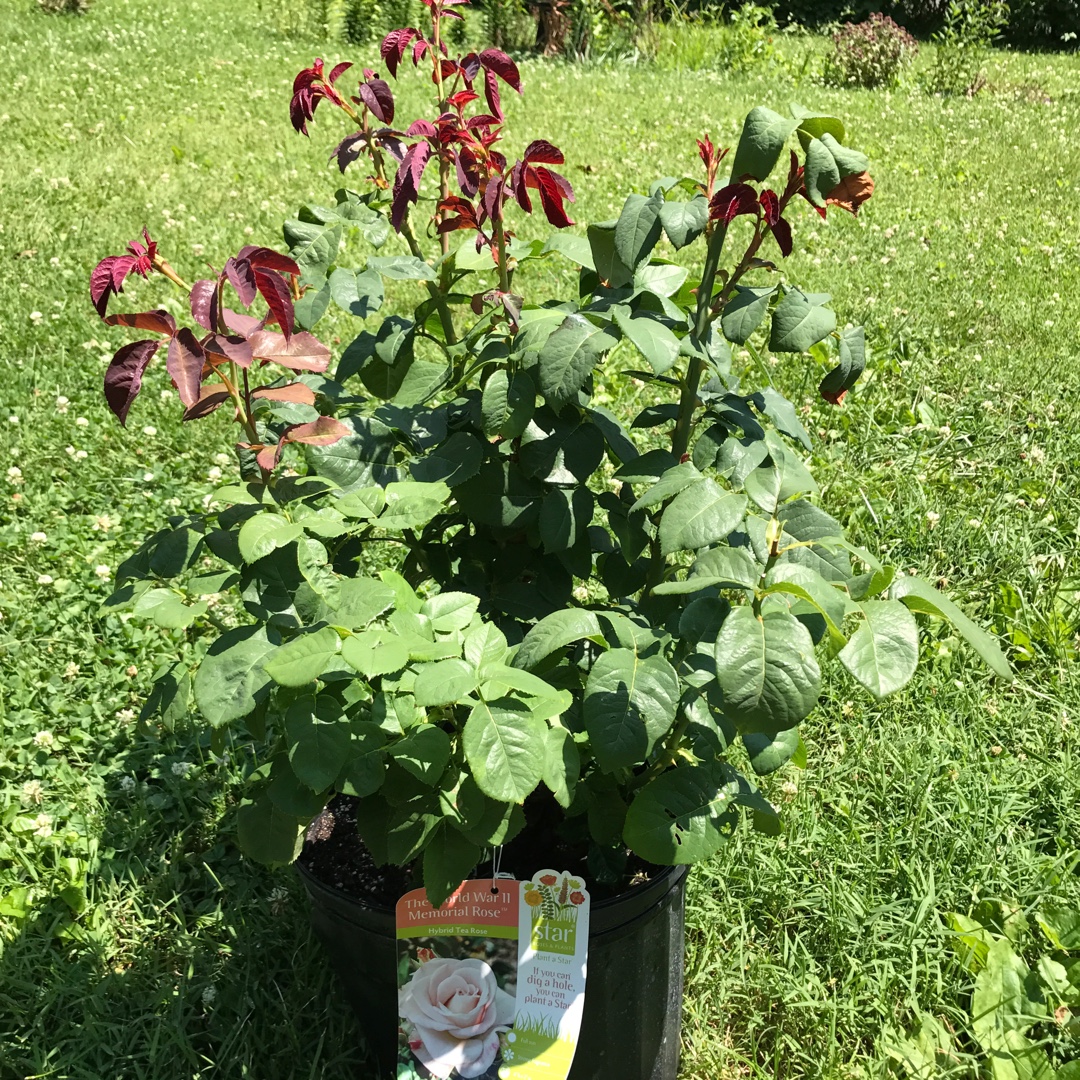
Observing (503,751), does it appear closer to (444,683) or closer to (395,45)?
(444,683)

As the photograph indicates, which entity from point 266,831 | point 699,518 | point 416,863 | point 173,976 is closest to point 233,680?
point 266,831

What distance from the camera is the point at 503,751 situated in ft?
3.47

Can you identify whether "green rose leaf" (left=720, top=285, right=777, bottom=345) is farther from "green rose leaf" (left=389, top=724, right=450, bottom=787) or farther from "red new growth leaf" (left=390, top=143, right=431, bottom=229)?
"green rose leaf" (left=389, top=724, right=450, bottom=787)

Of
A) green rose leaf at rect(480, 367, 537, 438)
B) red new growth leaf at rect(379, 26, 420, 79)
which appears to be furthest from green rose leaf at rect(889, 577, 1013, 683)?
red new growth leaf at rect(379, 26, 420, 79)

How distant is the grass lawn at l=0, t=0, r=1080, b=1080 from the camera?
68.4 inches

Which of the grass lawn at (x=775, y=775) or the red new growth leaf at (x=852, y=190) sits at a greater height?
the red new growth leaf at (x=852, y=190)

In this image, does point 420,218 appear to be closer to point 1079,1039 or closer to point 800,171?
point 800,171

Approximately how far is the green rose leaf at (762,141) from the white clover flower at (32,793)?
181 centimetres

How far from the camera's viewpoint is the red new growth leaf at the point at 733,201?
1188 mm

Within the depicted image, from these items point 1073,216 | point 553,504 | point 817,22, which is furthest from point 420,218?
point 817,22

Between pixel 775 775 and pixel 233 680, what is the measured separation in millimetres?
1381

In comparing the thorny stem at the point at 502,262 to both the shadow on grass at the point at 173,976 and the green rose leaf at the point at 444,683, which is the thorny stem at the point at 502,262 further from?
the shadow on grass at the point at 173,976

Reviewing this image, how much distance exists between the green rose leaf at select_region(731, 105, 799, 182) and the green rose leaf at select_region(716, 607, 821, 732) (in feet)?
1.65

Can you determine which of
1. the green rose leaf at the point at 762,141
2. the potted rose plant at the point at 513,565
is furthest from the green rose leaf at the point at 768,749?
the green rose leaf at the point at 762,141
